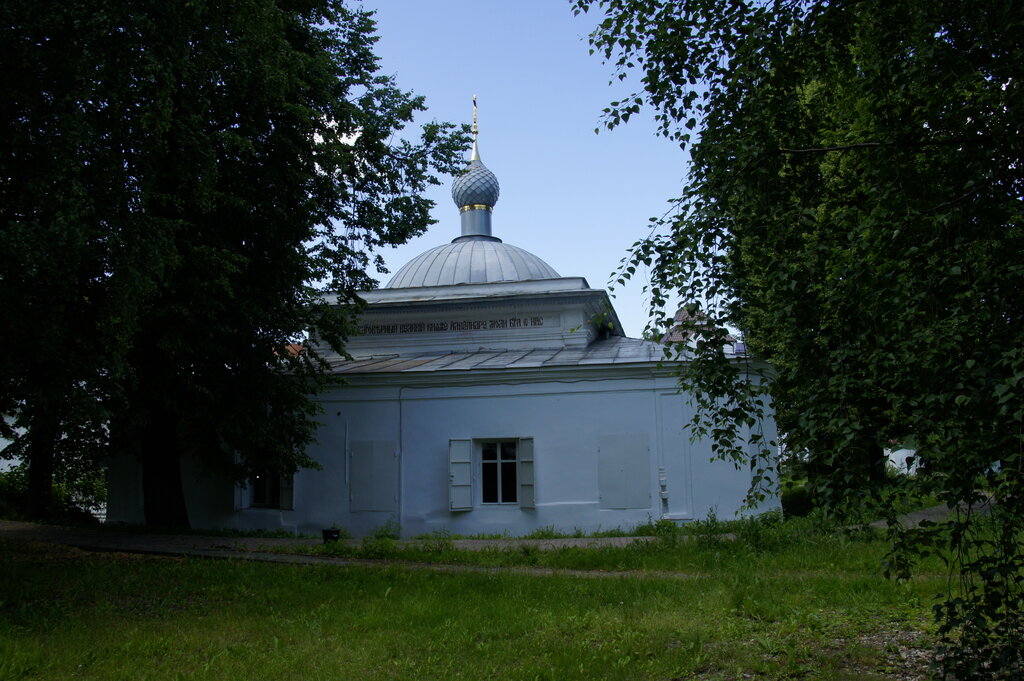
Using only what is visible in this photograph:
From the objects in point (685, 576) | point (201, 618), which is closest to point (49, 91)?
point (201, 618)

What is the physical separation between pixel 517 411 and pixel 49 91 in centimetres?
1009

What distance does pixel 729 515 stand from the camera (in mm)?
15383

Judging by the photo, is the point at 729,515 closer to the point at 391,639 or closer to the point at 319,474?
the point at 319,474

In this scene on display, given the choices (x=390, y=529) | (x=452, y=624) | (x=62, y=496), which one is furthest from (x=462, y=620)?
(x=62, y=496)

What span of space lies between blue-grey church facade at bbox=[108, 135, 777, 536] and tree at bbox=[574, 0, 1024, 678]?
917cm

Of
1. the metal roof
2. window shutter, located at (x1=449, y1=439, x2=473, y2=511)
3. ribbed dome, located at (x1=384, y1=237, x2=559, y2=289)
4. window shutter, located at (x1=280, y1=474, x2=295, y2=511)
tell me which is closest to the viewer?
window shutter, located at (x1=449, y1=439, x2=473, y2=511)

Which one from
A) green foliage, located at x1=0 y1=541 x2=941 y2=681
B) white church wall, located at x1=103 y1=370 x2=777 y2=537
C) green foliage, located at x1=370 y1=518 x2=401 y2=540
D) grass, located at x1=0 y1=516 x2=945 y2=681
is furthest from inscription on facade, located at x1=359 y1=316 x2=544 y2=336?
green foliage, located at x1=0 y1=541 x2=941 y2=681

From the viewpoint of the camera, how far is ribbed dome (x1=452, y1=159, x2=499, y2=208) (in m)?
27.9

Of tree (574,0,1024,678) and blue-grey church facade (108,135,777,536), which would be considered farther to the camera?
blue-grey church facade (108,135,777,536)

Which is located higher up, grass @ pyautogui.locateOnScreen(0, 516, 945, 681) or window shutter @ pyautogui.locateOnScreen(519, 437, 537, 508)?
window shutter @ pyautogui.locateOnScreen(519, 437, 537, 508)

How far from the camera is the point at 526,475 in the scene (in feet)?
53.6

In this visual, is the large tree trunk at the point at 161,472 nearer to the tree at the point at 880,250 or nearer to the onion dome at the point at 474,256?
the onion dome at the point at 474,256

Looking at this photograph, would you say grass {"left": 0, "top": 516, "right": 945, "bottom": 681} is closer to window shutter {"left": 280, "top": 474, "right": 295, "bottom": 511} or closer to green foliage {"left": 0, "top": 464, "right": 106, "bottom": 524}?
window shutter {"left": 280, "top": 474, "right": 295, "bottom": 511}

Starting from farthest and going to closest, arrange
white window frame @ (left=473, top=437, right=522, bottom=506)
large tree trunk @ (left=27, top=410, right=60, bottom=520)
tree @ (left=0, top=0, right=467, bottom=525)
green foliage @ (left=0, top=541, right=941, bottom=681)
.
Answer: large tree trunk @ (left=27, top=410, right=60, bottom=520) → white window frame @ (left=473, top=437, right=522, bottom=506) → tree @ (left=0, top=0, right=467, bottom=525) → green foliage @ (left=0, top=541, right=941, bottom=681)
